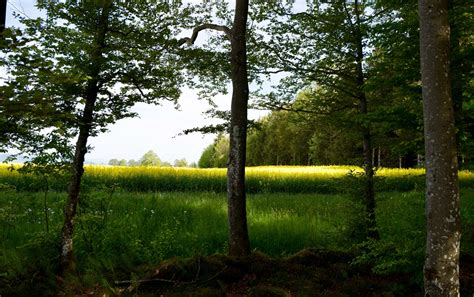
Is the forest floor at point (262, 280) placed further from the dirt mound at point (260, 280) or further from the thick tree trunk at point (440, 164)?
the thick tree trunk at point (440, 164)

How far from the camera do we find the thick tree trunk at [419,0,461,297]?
4.02 metres

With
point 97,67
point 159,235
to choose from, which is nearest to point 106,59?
point 97,67

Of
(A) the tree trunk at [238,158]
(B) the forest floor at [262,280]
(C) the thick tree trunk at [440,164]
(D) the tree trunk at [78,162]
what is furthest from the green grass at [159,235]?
(A) the tree trunk at [238,158]

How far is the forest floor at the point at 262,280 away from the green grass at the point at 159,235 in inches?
12.1

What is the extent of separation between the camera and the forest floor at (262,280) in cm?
555

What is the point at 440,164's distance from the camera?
4043mm

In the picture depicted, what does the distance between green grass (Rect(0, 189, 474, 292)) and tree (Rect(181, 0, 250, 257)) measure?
1.73m

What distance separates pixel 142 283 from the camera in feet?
19.4

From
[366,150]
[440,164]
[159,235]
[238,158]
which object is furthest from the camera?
[159,235]

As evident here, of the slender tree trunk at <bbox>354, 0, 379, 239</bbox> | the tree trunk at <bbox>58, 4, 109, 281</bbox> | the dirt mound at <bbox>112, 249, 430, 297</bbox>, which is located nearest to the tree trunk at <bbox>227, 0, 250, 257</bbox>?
the dirt mound at <bbox>112, 249, 430, 297</bbox>

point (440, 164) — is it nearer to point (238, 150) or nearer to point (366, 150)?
point (238, 150)

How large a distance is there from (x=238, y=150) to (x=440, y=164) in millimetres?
3570

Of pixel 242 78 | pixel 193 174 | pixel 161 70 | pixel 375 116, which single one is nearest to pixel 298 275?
pixel 375 116

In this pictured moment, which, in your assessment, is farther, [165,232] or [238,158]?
[165,232]
